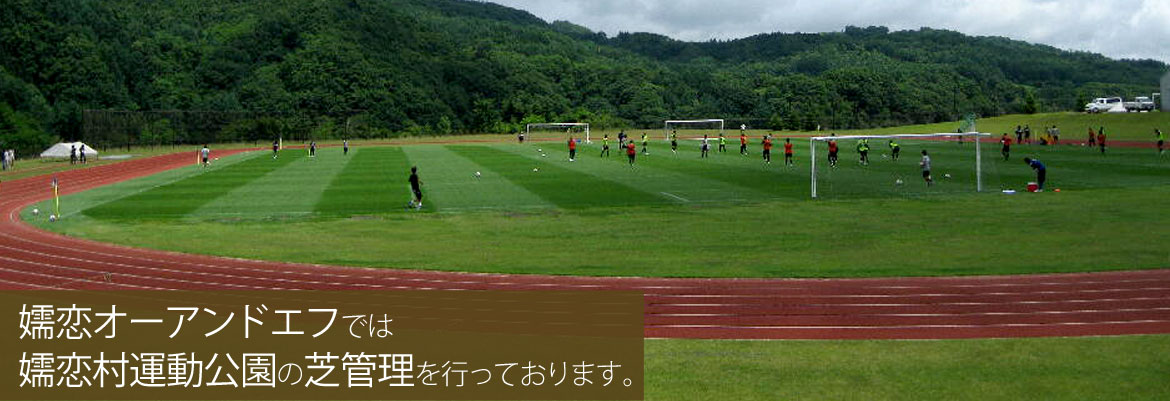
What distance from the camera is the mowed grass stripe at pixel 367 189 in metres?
34.2

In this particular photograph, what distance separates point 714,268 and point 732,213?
36.4ft

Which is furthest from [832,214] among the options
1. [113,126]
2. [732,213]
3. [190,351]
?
[113,126]

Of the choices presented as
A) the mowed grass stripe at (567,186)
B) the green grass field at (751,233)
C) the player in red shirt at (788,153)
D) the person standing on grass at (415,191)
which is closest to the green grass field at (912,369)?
the green grass field at (751,233)

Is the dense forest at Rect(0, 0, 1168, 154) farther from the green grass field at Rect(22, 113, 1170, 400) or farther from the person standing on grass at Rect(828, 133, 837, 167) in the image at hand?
the person standing on grass at Rect(828, 133, 837, 167)

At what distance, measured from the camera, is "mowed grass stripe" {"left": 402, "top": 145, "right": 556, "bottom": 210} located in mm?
34812

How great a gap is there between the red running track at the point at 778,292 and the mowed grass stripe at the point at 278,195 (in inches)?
357

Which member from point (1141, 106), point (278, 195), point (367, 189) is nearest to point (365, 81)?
point (1141, 106)

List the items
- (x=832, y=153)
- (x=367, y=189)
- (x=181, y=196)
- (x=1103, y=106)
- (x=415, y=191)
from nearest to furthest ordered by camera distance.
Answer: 1. (x=415, y=191)
2. (x=181, y=196)
3. (x=367, y=189)
4. (x=832, y=153)
5. (x=1103, y=106)

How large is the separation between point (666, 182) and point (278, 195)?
50.1ft

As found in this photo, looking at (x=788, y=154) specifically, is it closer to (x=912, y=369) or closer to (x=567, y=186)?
(x=567, y=186)

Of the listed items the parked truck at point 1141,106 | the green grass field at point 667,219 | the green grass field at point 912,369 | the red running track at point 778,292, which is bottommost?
the green grass field at point 912,369

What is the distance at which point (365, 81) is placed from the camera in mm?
122750

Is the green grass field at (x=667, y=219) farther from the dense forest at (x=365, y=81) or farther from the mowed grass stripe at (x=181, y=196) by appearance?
the dense forest at (x=365, y=81)

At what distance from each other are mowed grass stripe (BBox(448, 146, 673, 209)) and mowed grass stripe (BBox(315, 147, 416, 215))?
4.87 meters
